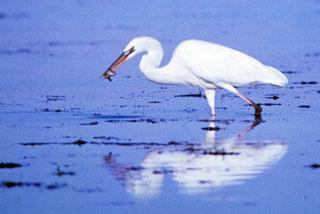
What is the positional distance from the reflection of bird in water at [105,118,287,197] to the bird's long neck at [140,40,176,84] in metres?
3.18

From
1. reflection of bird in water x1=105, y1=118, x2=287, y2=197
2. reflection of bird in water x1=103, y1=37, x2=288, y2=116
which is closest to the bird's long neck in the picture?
reflection of bird in water x1=103, y1=37, x2=288, y2=116

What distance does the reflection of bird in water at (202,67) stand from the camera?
59.1 ft

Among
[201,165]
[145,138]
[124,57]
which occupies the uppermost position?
[124,57]

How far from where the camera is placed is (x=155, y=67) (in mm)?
18406

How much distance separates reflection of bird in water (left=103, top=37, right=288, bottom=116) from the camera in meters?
18.0

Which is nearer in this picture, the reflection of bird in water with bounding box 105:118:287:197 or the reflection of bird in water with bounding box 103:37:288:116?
the reflection of bird in water with bounding box 105:118:287:197

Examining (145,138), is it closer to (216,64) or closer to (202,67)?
(202,67)

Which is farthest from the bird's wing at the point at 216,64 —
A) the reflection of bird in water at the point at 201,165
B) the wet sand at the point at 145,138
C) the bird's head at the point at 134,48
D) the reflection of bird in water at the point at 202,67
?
the reflection of bird in water at the point at 201,165

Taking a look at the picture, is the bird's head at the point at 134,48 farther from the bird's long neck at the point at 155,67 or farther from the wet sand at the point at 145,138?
the wet sand at the point at 145,138

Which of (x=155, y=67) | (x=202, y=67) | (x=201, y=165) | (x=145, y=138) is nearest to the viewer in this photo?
(x=201, y=165)

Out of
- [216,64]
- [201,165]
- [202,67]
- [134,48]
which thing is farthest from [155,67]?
[201,165]

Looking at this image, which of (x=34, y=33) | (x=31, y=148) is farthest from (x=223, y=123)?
(x=34, y=33)

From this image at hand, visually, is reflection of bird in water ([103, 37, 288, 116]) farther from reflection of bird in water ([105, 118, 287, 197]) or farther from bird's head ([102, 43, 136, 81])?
reflection of bird in water ([105, 118, 287, 197])

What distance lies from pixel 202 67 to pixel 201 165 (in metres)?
4.98
